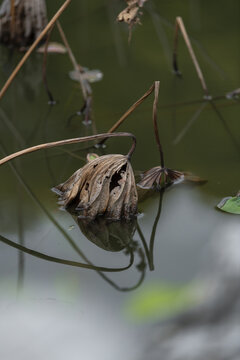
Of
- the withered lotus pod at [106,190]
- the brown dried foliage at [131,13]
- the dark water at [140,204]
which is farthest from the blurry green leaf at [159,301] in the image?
the brown dried foliage at [131,13]

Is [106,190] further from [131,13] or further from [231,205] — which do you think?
[131,13]

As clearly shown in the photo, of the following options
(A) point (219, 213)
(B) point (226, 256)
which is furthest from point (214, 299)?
(A) point (219, 213)

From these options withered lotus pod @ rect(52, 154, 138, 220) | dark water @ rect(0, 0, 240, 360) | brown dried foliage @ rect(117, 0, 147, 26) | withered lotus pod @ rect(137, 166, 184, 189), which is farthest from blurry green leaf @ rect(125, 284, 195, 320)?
brown dried foliage @ rect(117, 0, 147, 26)

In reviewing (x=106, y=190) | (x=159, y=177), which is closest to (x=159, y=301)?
(x=106, y=190)

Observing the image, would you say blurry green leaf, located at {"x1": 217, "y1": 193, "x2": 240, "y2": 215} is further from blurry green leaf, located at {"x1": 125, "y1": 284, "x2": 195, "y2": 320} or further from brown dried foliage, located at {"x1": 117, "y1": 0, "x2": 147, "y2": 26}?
brown dried foliage, located at {"x1": 117, "y1": 0, "x2": 147, "y2": 26}

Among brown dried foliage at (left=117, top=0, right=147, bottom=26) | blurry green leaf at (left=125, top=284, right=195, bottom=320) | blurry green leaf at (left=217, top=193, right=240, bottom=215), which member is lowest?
blurry green leaf at (left=217, top=193, right=240, bottom=215)
